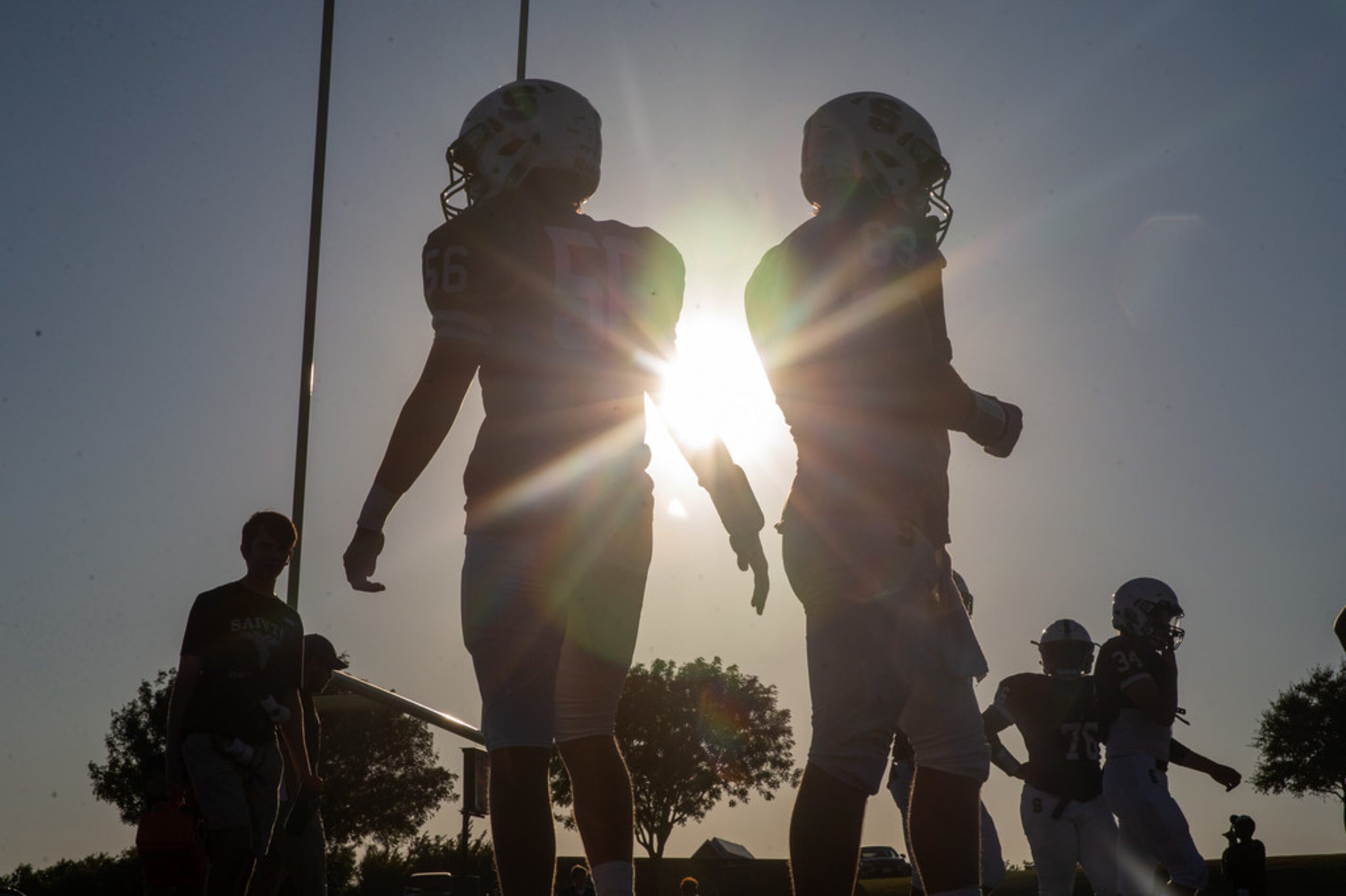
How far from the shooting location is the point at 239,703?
6.89 meters

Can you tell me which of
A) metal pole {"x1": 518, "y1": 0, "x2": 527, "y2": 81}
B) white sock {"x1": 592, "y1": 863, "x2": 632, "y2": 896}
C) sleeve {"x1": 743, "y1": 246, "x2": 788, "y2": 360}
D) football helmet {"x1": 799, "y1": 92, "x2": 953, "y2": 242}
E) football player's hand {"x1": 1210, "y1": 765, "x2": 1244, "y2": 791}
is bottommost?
white sock {"x1": 592, "y1": 863, "x2": 632, "y2": 896}

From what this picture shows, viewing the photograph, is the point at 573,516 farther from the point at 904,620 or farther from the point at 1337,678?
the point at 1337,678

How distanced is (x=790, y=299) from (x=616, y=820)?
1.83 m

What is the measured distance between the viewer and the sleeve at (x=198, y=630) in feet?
22.4

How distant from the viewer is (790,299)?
4.38 metres

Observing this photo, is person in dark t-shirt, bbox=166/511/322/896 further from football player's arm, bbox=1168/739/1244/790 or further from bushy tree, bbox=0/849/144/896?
bushy tree, bbox=0/849/144/896

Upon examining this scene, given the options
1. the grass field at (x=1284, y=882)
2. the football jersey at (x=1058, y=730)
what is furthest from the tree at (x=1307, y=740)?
the football jersey at (x=1058, y=730)

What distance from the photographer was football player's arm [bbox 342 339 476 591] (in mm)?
4445

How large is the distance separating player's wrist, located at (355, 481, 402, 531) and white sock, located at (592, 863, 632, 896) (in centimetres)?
137

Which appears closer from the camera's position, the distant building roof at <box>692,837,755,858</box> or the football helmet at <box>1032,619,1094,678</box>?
the football helmet at <box>1032,619,1094,678</box>

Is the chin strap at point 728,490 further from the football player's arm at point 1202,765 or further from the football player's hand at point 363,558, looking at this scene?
the football player's arm at point 1202,765

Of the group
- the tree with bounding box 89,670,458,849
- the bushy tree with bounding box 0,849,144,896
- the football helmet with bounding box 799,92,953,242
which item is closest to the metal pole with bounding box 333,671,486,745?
the football helmet with bounding box 799,92,953,242

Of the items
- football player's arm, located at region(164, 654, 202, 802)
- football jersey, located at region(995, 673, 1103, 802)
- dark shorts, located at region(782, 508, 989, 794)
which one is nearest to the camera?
dark shorts, located at region(782, 508, 989, 794)

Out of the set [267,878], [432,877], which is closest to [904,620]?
[267,878]
